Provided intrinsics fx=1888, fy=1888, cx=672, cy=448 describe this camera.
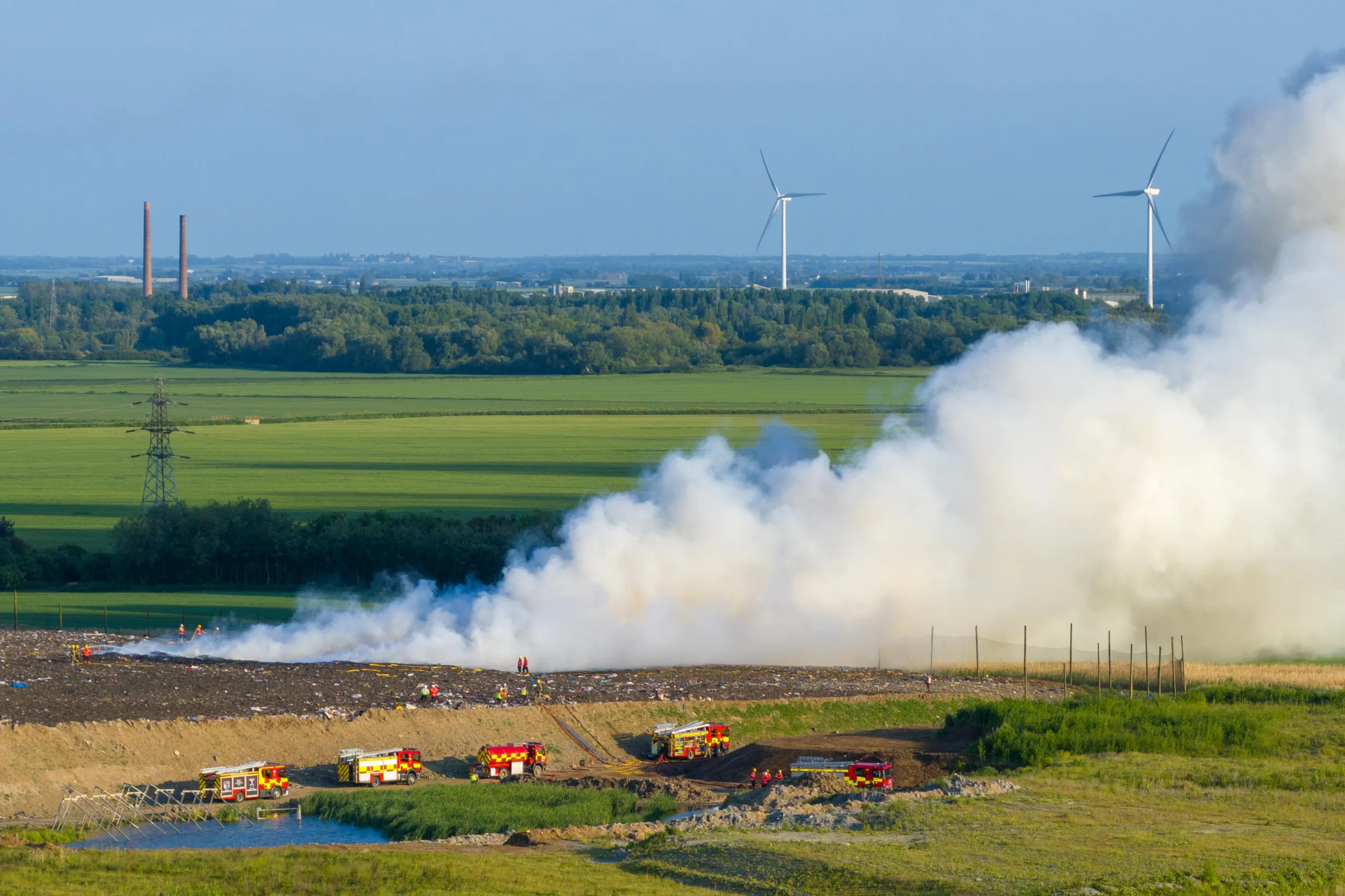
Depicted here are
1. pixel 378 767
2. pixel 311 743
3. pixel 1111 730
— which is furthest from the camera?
pixel 1111 730

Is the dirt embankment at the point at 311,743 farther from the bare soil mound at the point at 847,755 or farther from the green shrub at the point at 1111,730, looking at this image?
the green shrub at the point at 1111,730

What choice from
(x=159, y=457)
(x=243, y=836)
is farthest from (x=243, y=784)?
(x=159, y=457)

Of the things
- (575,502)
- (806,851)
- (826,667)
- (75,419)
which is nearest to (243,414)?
(75,419)

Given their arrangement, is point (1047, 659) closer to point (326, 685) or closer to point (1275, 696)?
point (1275, 696)

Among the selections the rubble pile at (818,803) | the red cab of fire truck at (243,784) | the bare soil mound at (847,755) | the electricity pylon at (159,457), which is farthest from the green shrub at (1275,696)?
the electricity pylon at (159,457)

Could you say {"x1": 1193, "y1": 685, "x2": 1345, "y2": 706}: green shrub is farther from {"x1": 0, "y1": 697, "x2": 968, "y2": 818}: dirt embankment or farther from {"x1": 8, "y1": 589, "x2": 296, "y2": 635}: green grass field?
{"x1": 8, "y1": 589, "x2": 296, "y2": 635}: green grass field
